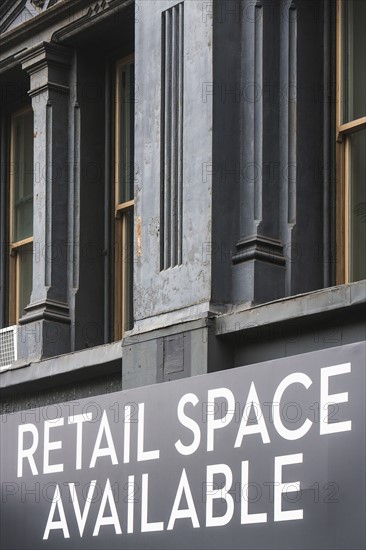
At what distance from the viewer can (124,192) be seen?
1545 centimetres

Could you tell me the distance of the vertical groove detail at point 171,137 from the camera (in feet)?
42.8

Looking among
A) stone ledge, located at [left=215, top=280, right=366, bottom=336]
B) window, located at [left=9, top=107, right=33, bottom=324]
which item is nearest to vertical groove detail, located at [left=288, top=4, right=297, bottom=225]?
stone ledge, located at [left=215, top=280, right=366, bottom=336]

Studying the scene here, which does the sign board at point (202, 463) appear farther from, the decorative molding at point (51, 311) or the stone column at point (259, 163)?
the decorative molding at point (51, 311)

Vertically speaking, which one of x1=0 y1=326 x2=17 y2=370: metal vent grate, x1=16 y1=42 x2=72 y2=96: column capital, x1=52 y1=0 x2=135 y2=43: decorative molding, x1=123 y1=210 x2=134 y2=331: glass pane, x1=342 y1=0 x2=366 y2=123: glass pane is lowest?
x1=0 y1=326 x2=17 y2=370: metal vent grate

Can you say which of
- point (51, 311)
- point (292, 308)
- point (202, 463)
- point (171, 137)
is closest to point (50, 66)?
point (51, 311)

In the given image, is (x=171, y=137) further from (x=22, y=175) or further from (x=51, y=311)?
(x=22, y=175)

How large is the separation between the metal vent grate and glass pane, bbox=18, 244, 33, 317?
28.6 inches

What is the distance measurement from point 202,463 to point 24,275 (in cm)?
596

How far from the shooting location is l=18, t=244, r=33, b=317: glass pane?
16.6 m

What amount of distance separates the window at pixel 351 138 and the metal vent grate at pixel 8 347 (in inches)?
182

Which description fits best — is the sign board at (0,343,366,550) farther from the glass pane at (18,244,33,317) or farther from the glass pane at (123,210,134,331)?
the glass pane at (18,244,33,317)

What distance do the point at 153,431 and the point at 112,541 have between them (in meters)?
1.07

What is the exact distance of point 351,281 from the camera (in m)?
12.2

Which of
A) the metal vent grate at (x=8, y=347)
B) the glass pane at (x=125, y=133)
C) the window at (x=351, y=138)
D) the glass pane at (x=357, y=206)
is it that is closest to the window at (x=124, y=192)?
the glass pane at (x=125, y=133)
